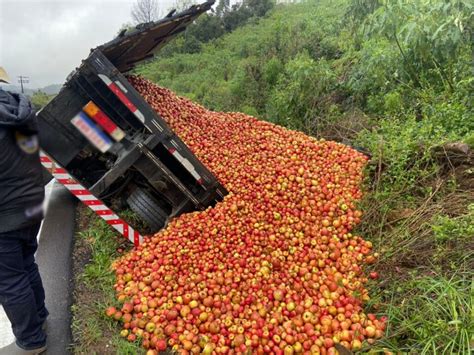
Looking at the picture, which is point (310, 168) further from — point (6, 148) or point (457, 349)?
point (6, 148)

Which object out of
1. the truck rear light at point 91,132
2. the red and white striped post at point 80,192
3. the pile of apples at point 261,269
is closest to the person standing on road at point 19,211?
the pile of apples at point 261,269

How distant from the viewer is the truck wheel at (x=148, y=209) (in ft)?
14.3

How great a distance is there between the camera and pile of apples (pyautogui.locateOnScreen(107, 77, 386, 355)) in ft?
9.34

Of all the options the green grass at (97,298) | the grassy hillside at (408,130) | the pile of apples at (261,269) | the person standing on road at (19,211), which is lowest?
the grassy hillside at (408,130)

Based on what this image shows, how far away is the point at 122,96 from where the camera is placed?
12.8 feet

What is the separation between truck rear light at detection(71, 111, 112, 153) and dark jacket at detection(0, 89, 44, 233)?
1.31 meters

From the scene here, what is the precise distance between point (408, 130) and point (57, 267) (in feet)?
14.3

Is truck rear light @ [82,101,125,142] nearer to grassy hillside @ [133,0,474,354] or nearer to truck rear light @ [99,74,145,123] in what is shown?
truck rear light @ [99,74,145,123]

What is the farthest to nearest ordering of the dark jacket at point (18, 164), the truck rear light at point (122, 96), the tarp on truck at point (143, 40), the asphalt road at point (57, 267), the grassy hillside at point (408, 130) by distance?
the tarp on truck at point (143, 40)
the truck rear light at point (122, 96)
the asphalt road at point (57, 267)
the grassy hillside at point (408, 130)
the dark jacket at point (18, 164)

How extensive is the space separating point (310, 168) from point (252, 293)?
2.02 m

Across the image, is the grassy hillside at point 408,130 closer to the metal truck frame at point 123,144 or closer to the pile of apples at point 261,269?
the pile of apples at point 261,269

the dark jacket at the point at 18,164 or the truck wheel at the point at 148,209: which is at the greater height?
the dark jacket at the point at 18,164

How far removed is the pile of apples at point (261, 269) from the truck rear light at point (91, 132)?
1235mm

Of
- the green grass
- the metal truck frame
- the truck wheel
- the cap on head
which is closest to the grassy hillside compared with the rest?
the metal truck frame
